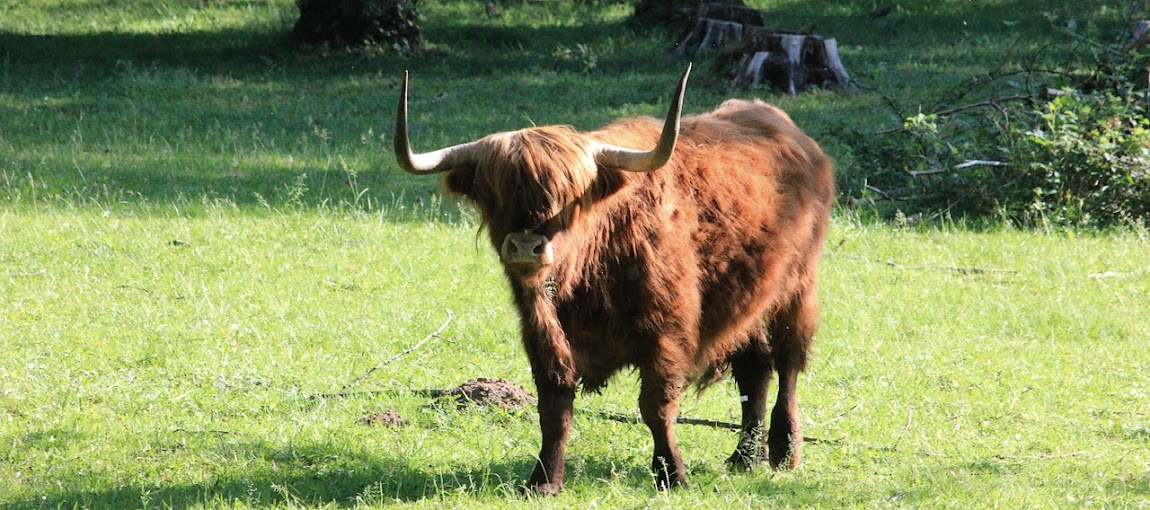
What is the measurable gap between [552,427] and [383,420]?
4.42 ft

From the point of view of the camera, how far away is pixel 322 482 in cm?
571

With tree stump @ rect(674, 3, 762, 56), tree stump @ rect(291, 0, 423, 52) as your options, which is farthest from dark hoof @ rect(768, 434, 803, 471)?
tree stump @ rect(291, 0, 423, 52)

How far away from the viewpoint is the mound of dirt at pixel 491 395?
6695 mm

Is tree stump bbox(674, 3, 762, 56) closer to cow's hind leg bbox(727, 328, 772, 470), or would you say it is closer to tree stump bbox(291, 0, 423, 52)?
tree stump bbox(291, 0, 423, 52)

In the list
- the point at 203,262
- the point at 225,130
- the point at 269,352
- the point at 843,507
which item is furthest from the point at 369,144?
the point at 843,507

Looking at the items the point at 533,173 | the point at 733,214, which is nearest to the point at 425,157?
the point at 533,173

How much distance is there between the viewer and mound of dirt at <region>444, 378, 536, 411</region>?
670 centimetres

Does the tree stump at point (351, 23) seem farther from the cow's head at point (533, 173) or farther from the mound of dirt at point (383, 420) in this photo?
the cow's head at point (533, 173)

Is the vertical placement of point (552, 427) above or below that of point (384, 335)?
above

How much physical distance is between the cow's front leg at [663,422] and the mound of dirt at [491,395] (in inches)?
47.9

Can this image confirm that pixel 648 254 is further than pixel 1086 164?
No

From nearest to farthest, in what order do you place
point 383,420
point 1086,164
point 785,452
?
point 785,452 < point 383,420 < point 1086,164

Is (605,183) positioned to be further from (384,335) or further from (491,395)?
(384,335)

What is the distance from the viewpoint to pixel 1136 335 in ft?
27.6
